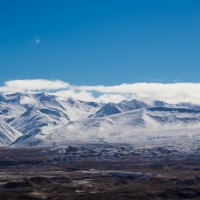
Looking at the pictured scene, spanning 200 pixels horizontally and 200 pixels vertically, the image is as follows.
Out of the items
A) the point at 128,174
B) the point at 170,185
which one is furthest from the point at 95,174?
the point at 170,185

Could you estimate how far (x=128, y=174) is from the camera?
176375mm

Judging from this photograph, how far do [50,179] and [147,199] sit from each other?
51.1 m

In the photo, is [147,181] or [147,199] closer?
[147,199]

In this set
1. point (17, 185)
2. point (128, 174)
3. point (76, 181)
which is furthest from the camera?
point (128, 174)

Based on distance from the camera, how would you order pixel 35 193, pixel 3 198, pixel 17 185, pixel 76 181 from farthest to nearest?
pixel 76 181 < pixel 17 185 < pixel 35 193 < pixel 3 198

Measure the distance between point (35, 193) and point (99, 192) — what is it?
879 inches

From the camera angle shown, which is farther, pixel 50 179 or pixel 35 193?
pixel 50 179

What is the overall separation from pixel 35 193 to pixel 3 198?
1249cm

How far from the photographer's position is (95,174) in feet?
598

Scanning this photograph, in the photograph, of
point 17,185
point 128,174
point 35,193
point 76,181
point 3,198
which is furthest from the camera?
point 128,174

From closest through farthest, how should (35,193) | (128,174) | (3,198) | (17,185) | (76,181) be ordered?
(3,198), (35,193), (17,185), (76,181), (128,174)

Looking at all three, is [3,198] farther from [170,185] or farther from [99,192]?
[170,185]

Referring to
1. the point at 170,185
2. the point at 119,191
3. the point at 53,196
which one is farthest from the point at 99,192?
the point at 170,185

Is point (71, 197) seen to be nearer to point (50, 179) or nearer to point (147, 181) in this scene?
point (50, 179)
